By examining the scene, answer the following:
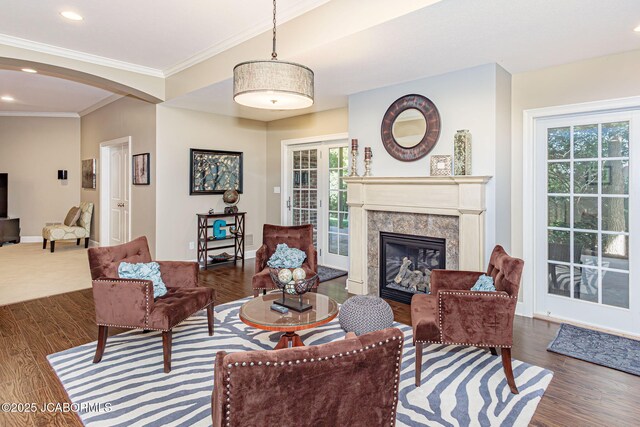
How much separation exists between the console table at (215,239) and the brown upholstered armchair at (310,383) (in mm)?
4826

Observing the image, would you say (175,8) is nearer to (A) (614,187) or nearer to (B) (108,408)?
(B) (108,408)

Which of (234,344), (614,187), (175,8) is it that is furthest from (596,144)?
(175,8)

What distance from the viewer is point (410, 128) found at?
13.4 ft

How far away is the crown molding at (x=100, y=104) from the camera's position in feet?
21.5

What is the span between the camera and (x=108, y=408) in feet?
7.15

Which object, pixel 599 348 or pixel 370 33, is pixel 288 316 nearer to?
pixel 370 33

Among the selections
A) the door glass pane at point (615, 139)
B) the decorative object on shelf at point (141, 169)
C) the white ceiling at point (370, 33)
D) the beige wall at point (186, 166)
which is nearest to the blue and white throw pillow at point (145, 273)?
the white ceiling at point (370, 33)

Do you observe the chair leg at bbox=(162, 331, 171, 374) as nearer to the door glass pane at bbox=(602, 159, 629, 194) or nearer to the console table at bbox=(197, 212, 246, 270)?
the console table at bbox=(197, 212, 246, 270)

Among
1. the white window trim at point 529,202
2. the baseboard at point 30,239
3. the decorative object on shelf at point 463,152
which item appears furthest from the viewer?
the baseboard at point 30,239

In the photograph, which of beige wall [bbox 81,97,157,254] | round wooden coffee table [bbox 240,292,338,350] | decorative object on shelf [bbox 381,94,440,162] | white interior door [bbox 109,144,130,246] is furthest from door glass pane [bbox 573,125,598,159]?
white interior door [bbox 109,144,130,246]

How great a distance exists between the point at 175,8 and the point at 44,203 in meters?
7.15

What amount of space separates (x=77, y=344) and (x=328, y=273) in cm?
328

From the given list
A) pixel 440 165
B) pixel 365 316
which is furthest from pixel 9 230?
pixel 440 165

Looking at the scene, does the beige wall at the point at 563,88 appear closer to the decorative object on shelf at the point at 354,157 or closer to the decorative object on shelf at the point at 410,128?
the decorative object on shelf at the point at 410,128
